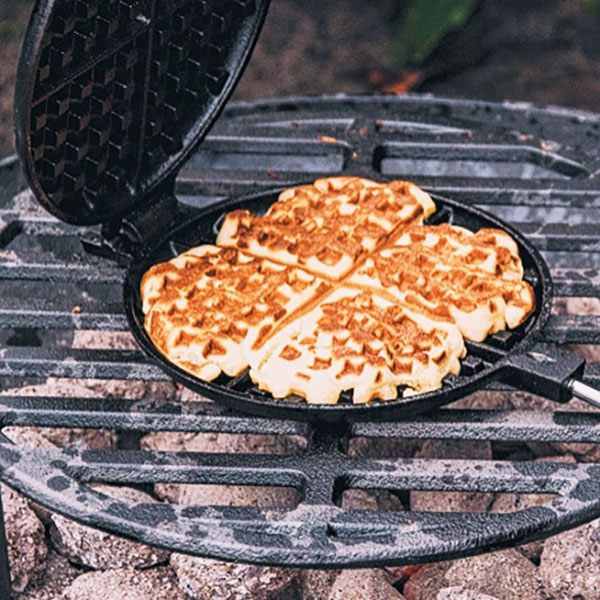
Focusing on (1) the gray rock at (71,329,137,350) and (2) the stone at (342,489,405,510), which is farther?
(1) the gray rock at (71,329,137,350)

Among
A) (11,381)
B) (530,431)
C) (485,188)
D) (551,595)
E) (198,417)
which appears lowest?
(11,381)

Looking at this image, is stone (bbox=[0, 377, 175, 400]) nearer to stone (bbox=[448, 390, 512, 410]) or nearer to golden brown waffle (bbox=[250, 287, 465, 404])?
golden brown waffle (bbox=[250, 287, 465, 404])

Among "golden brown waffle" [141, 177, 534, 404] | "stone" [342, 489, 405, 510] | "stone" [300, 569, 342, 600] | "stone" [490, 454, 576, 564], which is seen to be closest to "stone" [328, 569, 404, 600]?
"stone" [300, 569, 342, 600]

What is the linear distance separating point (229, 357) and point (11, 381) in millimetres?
1107

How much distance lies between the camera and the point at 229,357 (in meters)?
2.02

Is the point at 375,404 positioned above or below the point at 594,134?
below

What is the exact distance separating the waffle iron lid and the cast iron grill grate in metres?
0.26

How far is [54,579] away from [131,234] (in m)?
0.82

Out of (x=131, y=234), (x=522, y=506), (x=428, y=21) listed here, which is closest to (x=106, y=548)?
(x=131, y=234)

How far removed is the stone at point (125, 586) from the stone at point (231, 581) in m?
0.07

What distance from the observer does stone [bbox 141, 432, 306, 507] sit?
2.35 metres

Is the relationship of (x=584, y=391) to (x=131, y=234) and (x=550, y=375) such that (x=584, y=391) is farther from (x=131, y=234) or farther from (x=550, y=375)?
(x=131, y=234)

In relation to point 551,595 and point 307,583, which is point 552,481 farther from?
point 307,583

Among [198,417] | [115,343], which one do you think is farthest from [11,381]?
[198,417]
